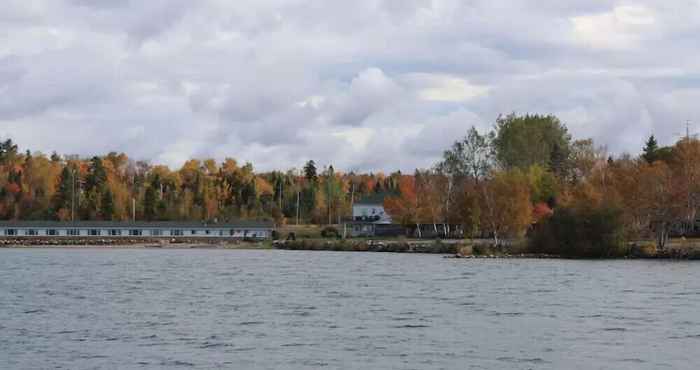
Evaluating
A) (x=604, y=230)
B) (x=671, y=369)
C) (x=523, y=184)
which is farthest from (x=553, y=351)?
(x=523, y=184)

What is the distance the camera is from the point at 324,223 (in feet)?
529

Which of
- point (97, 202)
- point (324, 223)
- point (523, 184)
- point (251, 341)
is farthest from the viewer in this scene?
point (324, 223)

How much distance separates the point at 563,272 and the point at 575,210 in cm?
2045

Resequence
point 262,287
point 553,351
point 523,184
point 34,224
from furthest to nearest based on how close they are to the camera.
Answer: point 34,224 → point 523,184 → point 262,287 → point 553,351

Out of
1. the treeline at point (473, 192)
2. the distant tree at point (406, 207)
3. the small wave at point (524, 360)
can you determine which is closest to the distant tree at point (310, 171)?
the treeline at point (473, 192)

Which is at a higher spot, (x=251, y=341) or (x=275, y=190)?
(x=275, y=190)

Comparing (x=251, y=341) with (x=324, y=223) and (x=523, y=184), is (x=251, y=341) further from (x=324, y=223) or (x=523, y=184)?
(x=324, y=223)

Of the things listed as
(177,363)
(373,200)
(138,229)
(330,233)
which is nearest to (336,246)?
(330,233)

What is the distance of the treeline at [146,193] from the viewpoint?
492 feet

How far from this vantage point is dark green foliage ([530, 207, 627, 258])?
82.9m

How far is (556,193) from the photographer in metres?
115

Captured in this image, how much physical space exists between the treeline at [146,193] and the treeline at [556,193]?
28.4 metres

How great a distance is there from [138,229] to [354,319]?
98286 mm

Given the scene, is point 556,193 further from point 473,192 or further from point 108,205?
point 108,205
